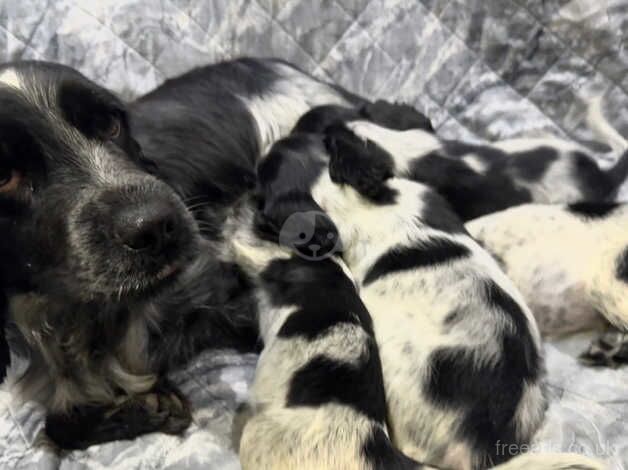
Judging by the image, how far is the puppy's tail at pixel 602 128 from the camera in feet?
5.96

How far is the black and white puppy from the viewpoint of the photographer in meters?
1.13

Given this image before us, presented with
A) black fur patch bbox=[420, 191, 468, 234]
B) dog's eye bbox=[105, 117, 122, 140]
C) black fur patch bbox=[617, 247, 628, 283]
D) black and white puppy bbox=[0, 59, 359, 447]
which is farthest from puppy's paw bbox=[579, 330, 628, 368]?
dog's eye bbox=[105, 117, 122, 140]

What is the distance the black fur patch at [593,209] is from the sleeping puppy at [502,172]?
0.41ft

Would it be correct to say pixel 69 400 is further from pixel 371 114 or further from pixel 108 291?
pixel 371 114

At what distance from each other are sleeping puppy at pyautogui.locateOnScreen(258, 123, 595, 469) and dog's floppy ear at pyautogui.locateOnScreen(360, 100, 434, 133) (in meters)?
0.27

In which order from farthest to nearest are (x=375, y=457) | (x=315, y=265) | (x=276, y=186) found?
1. (x=276, y=186)
2. (x=315, y=265)
3. (x=375, y=457)

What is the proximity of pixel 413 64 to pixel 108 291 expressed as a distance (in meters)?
1.29

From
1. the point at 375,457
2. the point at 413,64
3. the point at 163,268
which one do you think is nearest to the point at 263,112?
the point at 413,64

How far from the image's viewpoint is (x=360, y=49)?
2076mm

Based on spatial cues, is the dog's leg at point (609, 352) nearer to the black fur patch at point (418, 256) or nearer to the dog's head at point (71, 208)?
the black fur patch at point (418, 256)

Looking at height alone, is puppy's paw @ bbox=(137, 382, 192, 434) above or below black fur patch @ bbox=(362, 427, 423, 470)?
below

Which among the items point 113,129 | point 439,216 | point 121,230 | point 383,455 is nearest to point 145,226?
point 121,230

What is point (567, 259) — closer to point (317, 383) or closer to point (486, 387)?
point (486, 387)

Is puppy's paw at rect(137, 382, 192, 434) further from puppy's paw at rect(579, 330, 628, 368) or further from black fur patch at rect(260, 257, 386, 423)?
puppy's paw at rect(579, 330, 628, 368)
